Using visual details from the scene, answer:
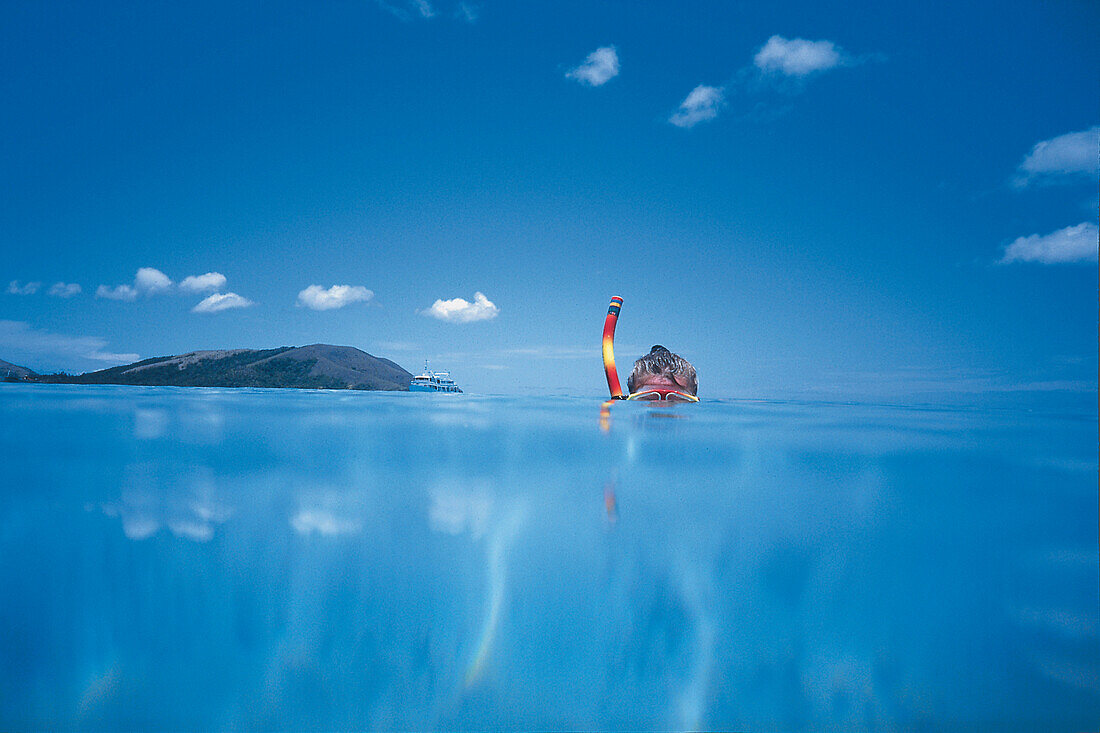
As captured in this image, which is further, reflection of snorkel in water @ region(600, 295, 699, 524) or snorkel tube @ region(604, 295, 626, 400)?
snorkel tube @ region(604, 295, 626, 400)

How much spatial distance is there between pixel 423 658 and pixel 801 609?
127 inches

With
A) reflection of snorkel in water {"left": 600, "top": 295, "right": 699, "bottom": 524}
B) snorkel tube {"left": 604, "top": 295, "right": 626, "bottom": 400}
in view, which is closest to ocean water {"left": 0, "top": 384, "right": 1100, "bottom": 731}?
reflection of snorkel in water {"left": 600, "top": 295, "right": 699, "bottom": 524}

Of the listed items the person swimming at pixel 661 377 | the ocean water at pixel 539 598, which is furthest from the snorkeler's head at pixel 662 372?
the ocean water at pixel 539 598

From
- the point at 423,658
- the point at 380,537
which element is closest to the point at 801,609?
the point at 423,658

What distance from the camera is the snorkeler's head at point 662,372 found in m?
22.6

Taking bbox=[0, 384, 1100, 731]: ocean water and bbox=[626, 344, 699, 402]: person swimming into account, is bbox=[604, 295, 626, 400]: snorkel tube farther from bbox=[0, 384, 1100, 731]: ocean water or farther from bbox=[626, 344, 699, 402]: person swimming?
bbox=[0, 384, 1100, 731]: ocean water

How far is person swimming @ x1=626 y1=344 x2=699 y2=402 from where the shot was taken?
22.6 m

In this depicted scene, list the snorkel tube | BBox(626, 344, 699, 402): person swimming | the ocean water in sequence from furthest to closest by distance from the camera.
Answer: the snorkel tube, BBox(626, 344, 699, 402): person swimming, the ocean water

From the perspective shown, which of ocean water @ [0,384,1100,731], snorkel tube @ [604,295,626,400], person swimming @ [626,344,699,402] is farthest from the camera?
snorkel tube @ [604,295,626,400]

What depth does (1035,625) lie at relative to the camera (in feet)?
13.6

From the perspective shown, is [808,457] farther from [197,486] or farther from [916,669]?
[197,486]

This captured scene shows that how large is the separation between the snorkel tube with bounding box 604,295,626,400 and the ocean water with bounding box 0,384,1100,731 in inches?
796

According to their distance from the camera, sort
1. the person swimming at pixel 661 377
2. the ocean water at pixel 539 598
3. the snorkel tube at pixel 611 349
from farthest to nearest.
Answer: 1. the snorkel tube at pixel 611 349
2. the person swimming at pixel 661 377
3. the ocean water at pixel 539 598

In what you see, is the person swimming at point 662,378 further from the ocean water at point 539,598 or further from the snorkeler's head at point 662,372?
the ocean water at point 539,598
